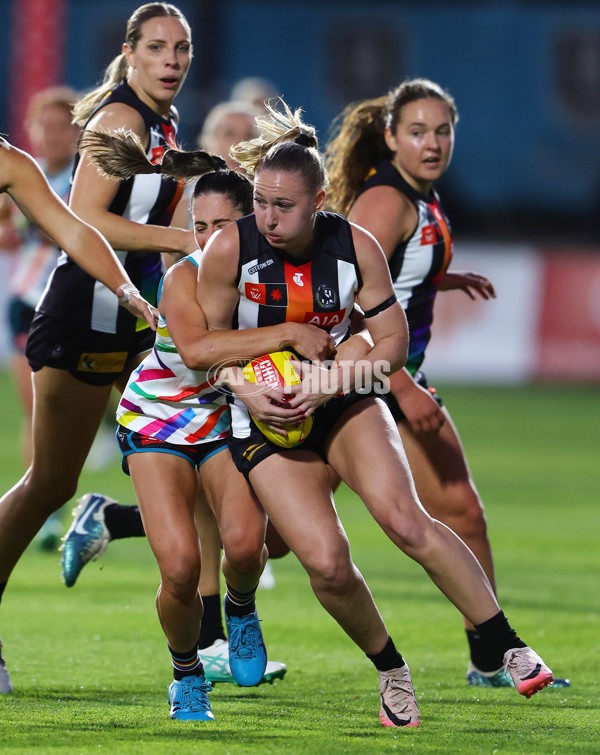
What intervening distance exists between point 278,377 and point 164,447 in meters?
0.54

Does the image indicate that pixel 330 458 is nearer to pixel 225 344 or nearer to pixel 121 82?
pixel 225 344

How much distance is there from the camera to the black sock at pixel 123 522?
5.83m

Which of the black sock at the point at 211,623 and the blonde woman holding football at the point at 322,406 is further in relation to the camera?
the black sock at the point at 211,623

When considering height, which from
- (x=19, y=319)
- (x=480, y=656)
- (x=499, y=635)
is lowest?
(x=480, y=656)

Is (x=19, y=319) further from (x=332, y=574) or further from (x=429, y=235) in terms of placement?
(x=332, y=574)

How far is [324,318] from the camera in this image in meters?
4.48

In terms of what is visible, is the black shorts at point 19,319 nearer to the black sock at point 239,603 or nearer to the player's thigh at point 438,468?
the player's thigh at point 438,468

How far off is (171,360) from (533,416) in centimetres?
1259

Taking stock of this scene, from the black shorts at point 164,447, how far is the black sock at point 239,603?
0.57 meters

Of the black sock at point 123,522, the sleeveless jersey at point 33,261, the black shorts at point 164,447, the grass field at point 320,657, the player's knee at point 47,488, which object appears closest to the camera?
the grass field at point 320,657

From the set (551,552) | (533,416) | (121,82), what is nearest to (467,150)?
(533,416)

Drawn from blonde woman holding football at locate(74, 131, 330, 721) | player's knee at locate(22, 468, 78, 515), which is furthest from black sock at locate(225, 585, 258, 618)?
player's knee at locate(22, 468, 78, 515)

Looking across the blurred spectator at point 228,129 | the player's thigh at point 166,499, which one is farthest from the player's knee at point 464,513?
the blurred spectator at point 228,129

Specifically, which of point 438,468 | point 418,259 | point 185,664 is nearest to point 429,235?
point 418,259
